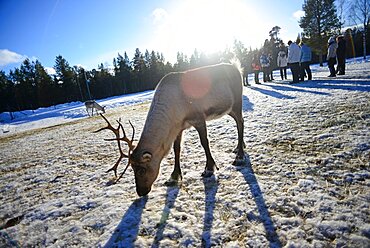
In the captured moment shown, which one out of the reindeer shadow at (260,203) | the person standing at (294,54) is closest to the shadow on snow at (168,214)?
the reindeer shadow at (260,203)

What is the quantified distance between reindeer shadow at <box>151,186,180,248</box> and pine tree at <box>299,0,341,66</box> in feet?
135

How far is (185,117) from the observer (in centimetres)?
381

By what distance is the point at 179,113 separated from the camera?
146 inches

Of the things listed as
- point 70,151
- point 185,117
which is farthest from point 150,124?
point 70,151

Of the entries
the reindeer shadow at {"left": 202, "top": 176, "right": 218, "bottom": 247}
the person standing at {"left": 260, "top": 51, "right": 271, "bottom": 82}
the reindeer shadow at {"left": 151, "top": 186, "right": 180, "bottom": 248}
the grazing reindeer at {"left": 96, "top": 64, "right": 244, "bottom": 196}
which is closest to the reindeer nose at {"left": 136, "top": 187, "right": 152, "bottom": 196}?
the grazing reindeer at {"left": 96, "top": 64, "right": 244, "bottom": 196}

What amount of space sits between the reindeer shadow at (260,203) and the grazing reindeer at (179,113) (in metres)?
0.37

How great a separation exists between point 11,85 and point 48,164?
64904mm

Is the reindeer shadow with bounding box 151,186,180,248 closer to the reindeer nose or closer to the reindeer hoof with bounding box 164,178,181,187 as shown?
the reindeer hoof with bounding box 164,178,181,187

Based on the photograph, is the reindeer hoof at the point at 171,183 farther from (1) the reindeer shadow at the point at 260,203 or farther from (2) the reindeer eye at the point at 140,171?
(1) the reindeer shadow at the point at 260,203

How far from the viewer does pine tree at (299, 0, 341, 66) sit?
3644 cm

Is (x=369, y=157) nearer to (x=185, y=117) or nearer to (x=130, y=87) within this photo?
(x=185, y=117)

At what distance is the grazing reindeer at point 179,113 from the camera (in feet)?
10.6

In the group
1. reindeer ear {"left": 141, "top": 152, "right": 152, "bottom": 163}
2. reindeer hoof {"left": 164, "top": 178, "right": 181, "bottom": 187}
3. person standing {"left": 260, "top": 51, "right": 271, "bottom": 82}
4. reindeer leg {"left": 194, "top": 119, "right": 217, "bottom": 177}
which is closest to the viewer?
reindeer ear {"left": 141, "top": 152, "right": 152, "bottom": 163}

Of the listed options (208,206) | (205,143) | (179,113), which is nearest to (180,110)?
(179,113)
